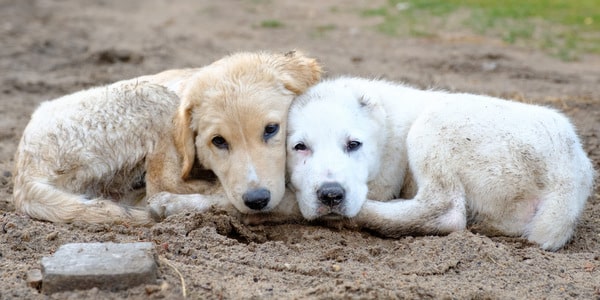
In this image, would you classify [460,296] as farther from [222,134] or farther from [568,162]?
[222,134]

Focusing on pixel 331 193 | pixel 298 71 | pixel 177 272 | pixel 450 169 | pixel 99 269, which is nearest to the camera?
pixel 99 269

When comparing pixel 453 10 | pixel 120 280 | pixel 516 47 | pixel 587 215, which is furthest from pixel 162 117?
pixel 453 10

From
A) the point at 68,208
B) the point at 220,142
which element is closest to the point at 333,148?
the point at 220,142

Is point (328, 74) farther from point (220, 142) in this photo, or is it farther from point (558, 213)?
point (558, 213)

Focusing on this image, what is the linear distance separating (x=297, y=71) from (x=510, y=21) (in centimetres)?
940

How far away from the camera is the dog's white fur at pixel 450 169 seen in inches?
209

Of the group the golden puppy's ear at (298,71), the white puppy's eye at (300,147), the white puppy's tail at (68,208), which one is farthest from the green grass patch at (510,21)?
the white puppy's tail at (68,208)

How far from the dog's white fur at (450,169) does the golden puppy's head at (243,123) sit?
→ 16cm

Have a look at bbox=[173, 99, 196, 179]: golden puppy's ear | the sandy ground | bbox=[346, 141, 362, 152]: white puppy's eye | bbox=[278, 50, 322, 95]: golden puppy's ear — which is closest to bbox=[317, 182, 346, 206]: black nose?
the sandy ground

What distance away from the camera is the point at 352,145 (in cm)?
566

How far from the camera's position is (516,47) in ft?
41.4

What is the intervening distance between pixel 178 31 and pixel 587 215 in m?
10.00

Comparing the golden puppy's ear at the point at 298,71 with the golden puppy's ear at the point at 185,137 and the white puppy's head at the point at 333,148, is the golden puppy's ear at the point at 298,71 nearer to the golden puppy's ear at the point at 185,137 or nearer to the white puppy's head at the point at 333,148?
the white puppy's head at the point at 333,148

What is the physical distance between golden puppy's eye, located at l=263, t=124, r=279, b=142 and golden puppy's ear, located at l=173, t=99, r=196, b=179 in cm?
60
